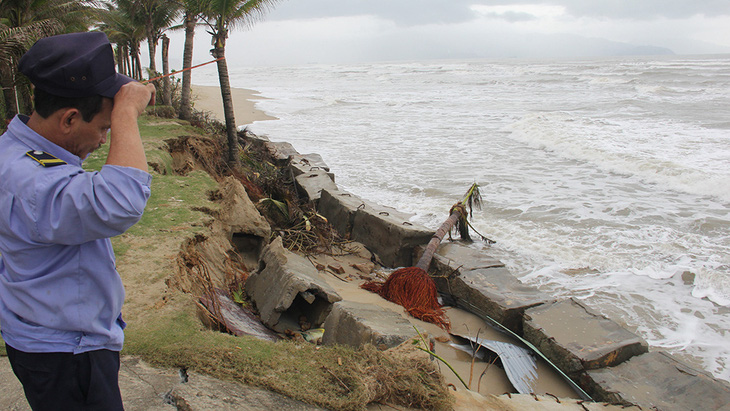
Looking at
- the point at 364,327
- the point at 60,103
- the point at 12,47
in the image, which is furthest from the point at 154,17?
the point at 60,103

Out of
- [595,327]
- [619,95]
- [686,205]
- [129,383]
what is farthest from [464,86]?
[129,383]

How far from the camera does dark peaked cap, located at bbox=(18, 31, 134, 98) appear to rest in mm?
1369

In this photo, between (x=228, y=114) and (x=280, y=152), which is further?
(x=280, y=152)

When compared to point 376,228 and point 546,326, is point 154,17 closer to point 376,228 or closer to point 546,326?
point 376,228

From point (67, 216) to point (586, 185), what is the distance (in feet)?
37.3

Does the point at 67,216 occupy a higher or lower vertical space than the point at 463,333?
higher

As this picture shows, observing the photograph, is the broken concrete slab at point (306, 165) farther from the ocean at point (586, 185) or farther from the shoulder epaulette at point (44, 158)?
the shoulder epaulette at point (44, 158)

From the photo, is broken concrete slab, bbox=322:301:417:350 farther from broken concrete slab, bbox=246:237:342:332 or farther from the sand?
the sand

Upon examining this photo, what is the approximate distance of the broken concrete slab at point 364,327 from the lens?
3.42 meters

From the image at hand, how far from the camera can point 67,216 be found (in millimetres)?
1320

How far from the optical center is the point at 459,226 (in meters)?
7.62

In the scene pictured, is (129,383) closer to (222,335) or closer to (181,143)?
(222,335)

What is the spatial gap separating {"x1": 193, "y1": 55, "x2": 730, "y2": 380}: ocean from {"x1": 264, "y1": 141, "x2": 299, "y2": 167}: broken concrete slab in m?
1.45

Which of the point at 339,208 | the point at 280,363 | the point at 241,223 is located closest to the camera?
the point at 280,363
